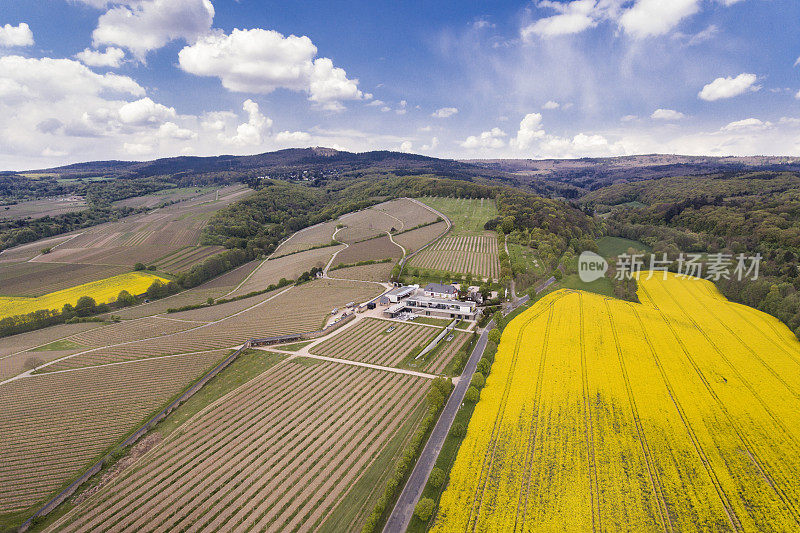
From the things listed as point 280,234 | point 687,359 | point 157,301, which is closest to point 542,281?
point 687,359

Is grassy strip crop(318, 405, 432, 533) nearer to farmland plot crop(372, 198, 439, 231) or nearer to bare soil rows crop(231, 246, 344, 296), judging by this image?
bare soil rows crop(231, 246, 344, 296)

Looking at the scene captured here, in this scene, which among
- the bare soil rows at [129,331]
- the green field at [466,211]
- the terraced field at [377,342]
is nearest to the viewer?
the terraced field at [377,342]

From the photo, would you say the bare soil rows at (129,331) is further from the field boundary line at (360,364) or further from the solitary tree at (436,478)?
the solitary tree at (436,478)

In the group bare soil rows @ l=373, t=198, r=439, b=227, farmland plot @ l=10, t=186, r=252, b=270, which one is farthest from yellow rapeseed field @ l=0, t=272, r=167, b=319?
bare soil rows @ l=373, t=198, r=439, b=227

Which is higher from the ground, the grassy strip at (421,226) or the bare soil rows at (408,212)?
the bare soil rows at (408,212)

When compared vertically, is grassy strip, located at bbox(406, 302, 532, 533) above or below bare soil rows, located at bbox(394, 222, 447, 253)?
below

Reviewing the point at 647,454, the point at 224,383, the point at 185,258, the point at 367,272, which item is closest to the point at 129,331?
the point at 224,383

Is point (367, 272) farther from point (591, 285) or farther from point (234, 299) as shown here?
point (591, 285)

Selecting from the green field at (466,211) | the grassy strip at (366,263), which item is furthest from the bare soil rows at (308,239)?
the green field at (466,211)
